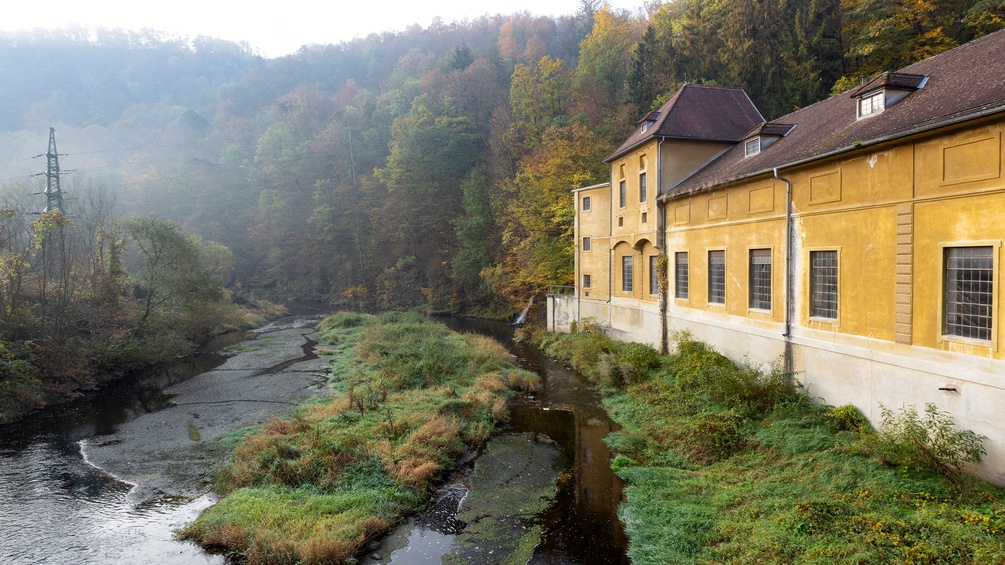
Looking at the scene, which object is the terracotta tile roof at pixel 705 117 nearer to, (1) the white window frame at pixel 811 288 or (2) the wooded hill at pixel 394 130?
(2) the wooded hill at pixel 394 130

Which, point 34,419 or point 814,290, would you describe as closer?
point 814,290

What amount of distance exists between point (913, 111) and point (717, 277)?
23.9 feet

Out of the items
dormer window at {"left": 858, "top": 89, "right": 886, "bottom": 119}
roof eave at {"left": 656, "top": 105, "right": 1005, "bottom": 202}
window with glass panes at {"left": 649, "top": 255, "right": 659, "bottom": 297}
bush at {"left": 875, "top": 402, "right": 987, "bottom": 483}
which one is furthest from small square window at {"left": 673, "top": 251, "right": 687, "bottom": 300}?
bush at {"left": 875, "top": 402, "right": 987, "bottom": 483}

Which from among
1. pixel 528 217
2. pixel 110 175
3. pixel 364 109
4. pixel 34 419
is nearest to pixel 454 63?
pixel 364 109

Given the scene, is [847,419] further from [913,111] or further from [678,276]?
[678,276]

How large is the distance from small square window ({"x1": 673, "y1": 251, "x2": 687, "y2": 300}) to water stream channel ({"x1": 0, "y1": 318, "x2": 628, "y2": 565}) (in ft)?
16.5

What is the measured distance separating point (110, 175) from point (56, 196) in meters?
51.3

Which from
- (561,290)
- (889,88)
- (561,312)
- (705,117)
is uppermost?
(705,117)

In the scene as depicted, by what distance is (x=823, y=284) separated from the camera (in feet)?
40.4

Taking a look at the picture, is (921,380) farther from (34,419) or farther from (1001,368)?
(34,419)

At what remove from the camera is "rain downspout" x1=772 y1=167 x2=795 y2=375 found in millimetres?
13133

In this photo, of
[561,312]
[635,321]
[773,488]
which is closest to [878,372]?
[773,488]

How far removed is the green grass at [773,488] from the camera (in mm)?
6617

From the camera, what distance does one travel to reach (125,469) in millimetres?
12164
